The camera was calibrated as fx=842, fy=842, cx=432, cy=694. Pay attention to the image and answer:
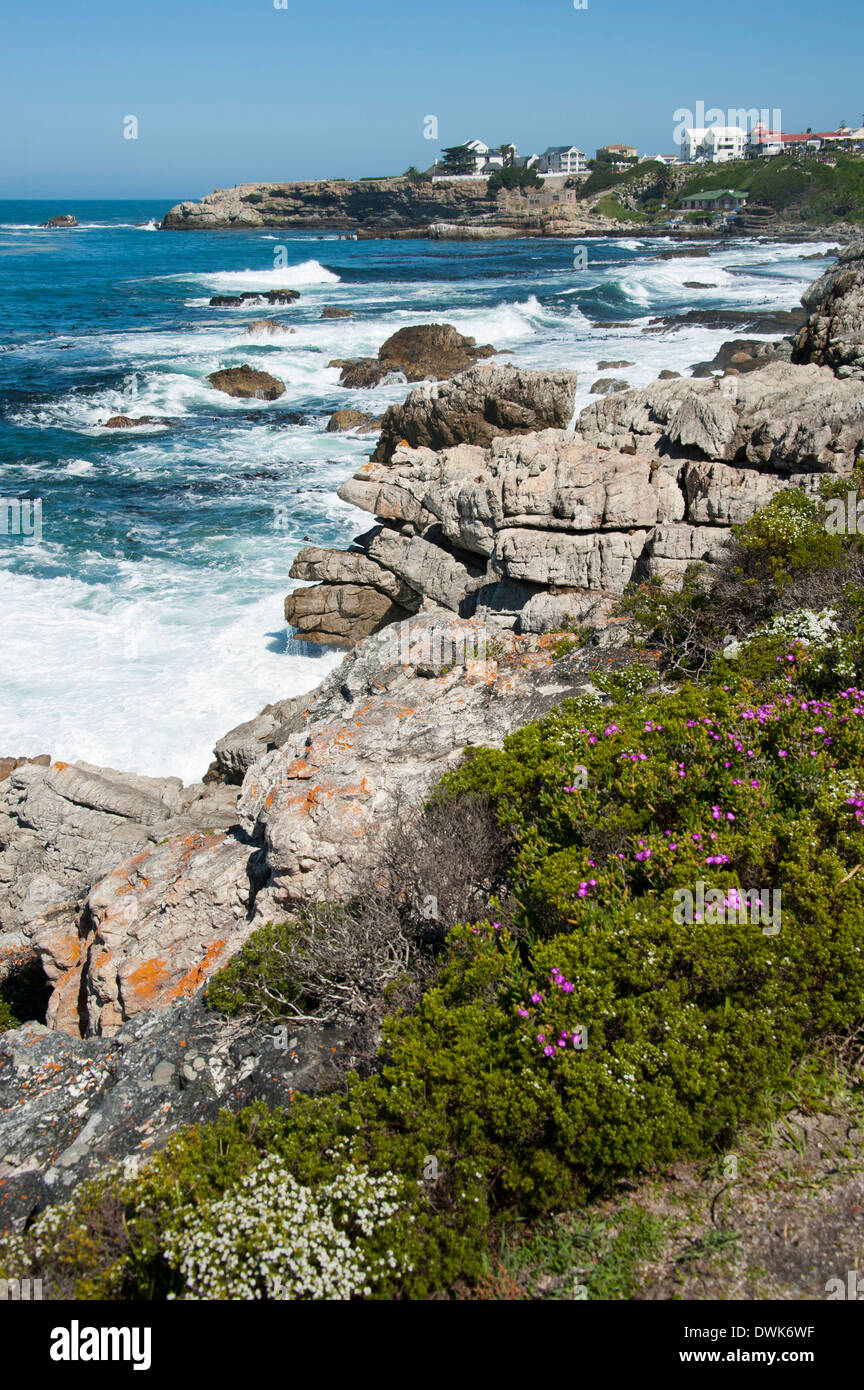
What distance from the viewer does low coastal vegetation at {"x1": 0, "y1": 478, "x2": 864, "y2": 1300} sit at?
3.80 m

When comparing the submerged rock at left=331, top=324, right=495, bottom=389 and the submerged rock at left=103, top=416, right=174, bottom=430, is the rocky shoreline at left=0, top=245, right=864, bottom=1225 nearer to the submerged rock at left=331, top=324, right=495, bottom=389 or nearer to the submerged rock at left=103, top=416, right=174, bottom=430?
the submerged rock at left=103, top=416, right=174, bottom=430

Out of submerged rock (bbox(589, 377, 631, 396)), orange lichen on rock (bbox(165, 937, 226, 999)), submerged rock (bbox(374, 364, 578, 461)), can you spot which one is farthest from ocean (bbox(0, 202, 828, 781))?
orange lichen on rock (bbox(165, 937, 226, 999))

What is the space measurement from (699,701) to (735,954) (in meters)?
2.26

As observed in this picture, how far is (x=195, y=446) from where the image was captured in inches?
1166

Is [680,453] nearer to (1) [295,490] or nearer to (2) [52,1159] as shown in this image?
(2) [52,1159]

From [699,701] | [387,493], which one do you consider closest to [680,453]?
[387,493]

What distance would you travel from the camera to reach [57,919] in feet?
29.0

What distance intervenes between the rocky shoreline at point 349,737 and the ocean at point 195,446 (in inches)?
67.4
